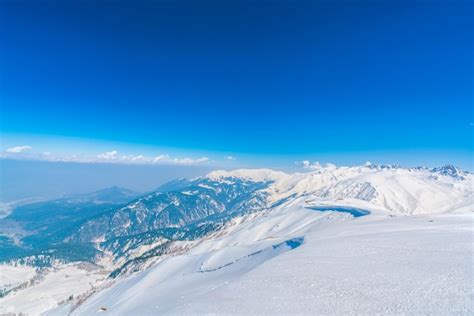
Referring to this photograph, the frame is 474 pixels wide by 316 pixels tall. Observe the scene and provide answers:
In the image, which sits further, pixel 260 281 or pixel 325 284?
pixel 260 281

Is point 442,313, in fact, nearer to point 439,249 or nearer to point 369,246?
point 439,249

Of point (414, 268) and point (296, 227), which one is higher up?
point (414, 268)

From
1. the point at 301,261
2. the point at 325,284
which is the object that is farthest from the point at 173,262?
the point at 325,284

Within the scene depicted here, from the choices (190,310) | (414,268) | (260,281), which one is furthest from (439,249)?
(190,310)

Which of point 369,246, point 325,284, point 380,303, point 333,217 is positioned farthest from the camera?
point 333,217

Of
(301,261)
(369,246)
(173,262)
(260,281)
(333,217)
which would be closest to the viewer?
(260,281)

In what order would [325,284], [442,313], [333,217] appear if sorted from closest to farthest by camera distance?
[442,313], [325,284], [333,217]

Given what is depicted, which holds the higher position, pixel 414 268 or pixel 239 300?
pixel 414 268

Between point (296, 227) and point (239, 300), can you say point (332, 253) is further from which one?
point (296, 227)

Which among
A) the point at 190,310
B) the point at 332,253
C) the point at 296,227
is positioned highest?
the point at 332,253
